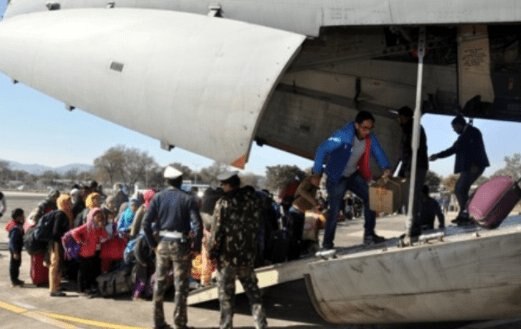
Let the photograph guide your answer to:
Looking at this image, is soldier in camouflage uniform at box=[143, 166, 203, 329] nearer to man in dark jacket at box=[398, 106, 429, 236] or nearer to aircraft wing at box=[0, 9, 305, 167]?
aircraft wing at box=[0, 9, 305, 167]

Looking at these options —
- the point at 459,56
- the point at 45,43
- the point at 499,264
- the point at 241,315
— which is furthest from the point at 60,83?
the point at 499,264

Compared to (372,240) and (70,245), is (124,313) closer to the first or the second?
(70,245)

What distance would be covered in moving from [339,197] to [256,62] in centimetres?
185

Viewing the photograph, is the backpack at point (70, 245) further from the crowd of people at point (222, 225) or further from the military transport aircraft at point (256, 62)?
the military transport aircraft at point (256, 62)

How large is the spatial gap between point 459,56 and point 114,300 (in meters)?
5.65

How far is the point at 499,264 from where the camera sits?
15.4 ft

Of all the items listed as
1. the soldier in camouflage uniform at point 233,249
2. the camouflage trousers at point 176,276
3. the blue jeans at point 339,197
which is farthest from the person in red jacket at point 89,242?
the blue jeans at point 339,197

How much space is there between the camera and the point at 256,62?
5.42 m

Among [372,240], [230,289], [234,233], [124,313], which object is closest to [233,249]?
[234,233]

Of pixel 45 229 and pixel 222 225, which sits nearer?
pixel 222 225

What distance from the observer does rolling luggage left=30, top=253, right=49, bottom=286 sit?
26.8 ft

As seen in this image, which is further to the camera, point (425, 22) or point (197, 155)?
point (197, 155)

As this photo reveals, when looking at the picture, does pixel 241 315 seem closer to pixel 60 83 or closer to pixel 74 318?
pixel 74 318

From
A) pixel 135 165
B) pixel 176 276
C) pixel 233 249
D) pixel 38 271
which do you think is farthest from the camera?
pixel 135 165
